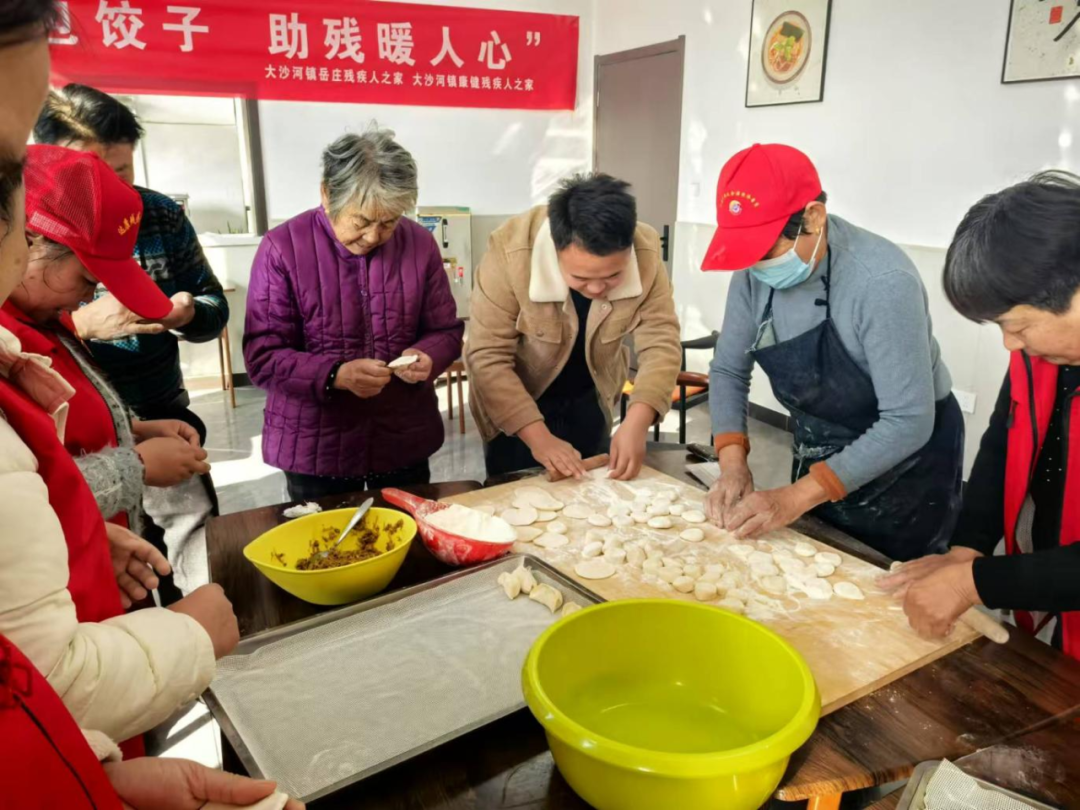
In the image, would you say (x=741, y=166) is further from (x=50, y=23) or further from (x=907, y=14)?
(x=907, y=14)

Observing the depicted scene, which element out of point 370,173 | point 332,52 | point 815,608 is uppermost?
point 332,52

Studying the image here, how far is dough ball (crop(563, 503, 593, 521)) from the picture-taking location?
172 cm

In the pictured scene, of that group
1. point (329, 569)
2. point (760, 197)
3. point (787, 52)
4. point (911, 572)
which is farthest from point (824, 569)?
point (787, 52)

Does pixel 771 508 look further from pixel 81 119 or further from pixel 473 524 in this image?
pixel 81 119

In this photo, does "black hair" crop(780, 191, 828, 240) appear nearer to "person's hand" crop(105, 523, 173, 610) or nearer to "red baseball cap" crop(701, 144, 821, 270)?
"red baseball cap" crop(701, 144, 821, 270)

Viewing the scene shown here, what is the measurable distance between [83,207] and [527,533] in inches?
41.0

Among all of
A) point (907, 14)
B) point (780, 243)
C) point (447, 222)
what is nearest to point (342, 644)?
point (780, 243)

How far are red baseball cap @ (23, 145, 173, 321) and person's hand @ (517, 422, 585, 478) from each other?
3.46ft

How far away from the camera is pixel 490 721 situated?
1.01 meters

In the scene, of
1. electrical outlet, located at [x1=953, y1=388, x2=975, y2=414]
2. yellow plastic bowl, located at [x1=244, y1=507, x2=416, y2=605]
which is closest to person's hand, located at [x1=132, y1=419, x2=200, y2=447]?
yellow plastic bowl, located at [x1=244, y1=507, x2=416, y2=605]

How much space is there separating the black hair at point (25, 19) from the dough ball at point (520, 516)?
1.24 metres

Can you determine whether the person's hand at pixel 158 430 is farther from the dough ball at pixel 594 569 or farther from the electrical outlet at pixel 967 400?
the electrical outlet at pixel 967 400

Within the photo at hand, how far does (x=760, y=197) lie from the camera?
1610 millimetres

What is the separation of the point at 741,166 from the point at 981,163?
2.76 metres
